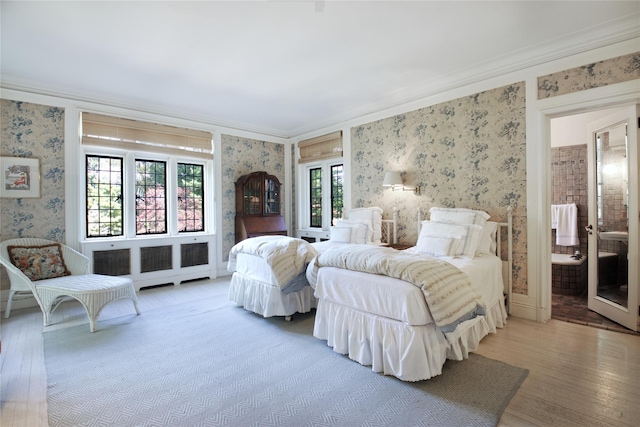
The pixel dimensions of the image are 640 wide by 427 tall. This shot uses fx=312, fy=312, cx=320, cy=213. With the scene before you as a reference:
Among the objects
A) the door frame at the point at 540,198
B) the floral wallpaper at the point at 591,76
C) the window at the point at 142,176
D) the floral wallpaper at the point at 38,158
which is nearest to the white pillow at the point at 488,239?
the door frame at the point at 540,198

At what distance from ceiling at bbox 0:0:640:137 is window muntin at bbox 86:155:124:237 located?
34.1 inches

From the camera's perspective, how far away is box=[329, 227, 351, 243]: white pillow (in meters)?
4.27

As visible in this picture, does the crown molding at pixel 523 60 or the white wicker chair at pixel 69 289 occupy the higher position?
the crown molding at pixel 523 60

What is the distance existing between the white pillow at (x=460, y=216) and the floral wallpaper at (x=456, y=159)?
8.4 inches

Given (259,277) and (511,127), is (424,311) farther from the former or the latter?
(511,127)

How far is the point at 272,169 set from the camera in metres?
6.13

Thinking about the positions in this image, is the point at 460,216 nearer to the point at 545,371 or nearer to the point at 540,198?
the point at 540,198

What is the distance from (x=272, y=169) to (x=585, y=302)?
16.8ft

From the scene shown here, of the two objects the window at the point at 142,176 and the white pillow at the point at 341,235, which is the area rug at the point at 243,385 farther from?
the window at the point at 142,176

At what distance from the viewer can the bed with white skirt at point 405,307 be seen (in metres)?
2.04

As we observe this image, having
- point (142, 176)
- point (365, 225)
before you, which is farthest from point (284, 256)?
point (142, 176)

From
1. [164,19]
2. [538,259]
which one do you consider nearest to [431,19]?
[164,19]

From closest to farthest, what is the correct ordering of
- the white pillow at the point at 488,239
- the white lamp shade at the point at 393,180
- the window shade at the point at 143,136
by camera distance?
the white pillow at the point at 488,239
the white lamp shade at the point at 393,180
the window shade at the point at 143,136

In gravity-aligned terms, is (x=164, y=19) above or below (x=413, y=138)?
above
